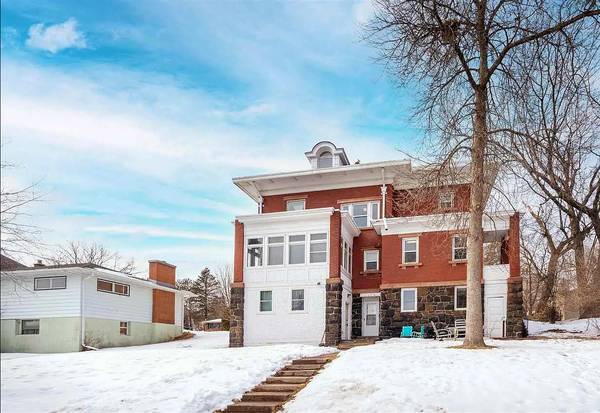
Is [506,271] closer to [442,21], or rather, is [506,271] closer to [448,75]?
[448,75]

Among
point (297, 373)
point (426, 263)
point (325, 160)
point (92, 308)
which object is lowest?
point (297, 373)

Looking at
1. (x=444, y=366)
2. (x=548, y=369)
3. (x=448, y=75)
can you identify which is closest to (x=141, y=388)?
(x=444, y=366)

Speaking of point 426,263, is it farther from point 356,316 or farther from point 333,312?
point 333,312

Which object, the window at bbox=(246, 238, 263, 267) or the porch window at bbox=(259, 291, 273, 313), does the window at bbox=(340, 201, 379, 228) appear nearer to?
the window at bbox=(246, 238, 263, 267)

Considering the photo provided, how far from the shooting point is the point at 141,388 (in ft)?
34.4

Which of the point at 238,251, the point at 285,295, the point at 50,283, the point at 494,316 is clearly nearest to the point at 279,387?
the point at 285,295

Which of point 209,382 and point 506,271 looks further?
point 506,271

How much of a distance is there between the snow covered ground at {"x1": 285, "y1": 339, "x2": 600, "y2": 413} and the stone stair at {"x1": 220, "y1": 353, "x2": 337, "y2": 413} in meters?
0.30

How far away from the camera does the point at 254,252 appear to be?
22625 millimetres

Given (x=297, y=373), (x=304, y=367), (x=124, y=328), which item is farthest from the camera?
(x=124, y=328)

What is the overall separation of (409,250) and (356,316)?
393 centimetres

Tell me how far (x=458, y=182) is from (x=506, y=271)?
20.5 ft

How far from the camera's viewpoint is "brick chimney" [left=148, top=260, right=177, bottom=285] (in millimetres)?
29875

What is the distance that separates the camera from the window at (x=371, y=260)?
969 inches
